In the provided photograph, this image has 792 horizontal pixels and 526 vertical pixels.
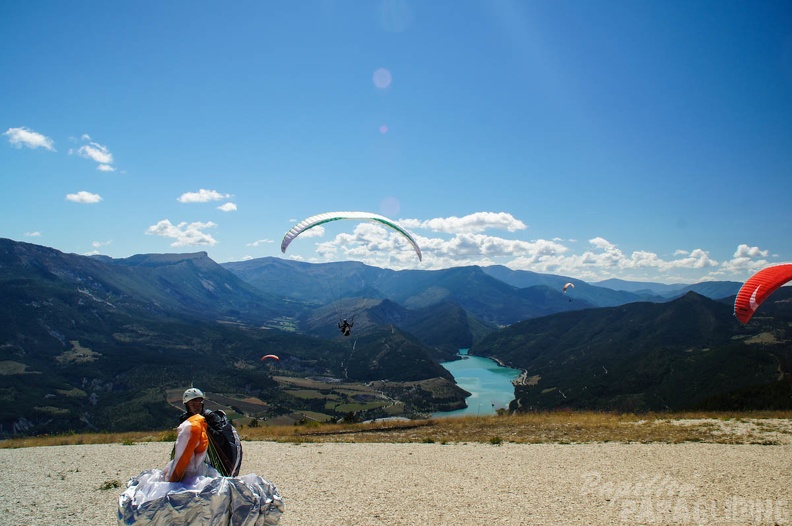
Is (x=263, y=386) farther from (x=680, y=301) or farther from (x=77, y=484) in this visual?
(x=680, y=301)

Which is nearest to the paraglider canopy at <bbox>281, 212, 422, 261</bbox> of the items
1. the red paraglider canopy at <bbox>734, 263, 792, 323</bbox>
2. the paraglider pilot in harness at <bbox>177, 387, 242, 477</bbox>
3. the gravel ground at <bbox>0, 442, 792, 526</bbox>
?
the gravel ground at <bbox>0, 442, 792, 526</bbox>

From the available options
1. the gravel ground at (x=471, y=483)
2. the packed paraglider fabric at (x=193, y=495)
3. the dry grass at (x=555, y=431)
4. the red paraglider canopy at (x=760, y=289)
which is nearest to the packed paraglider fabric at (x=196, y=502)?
the packed paraglider fabric at (x=193, y=495)

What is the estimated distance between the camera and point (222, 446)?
20.2ft

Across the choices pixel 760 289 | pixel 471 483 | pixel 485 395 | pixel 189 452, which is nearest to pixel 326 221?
pixel 471 483

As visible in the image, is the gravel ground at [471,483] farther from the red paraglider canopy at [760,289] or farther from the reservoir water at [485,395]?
the reservoir water at [485,395]

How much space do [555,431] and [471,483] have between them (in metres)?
10.3

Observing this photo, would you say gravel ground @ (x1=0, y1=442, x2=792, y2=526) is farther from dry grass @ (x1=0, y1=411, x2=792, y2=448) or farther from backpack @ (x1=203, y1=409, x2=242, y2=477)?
backpack @ (x1=203, y1=409, x2=242, y2=477)

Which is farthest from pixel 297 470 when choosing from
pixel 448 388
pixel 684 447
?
pixel 448 388

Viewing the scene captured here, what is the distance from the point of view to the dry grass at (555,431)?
59.1ft

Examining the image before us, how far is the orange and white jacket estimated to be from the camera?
538 centimetres

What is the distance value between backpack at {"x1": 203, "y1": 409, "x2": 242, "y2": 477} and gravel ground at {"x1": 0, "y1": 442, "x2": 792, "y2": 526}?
149 inches

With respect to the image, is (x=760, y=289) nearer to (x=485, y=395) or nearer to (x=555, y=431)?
(x=555, y=431)

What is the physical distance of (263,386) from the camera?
16650cm

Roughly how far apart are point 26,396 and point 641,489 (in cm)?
18779
